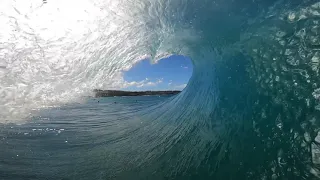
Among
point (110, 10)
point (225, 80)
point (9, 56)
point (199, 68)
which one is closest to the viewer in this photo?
point (225, 80)

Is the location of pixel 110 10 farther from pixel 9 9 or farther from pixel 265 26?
pixel 265 26

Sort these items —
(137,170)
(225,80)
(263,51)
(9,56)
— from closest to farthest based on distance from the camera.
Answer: (137,170)
(263,51)
(225,80)
(9,56)

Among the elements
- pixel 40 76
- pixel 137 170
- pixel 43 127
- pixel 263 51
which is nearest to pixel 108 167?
pixel 137 170

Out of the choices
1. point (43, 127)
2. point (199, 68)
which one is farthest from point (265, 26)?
point (43, 127)

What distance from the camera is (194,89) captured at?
10094 mm

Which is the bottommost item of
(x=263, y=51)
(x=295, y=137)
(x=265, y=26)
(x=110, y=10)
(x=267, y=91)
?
(x=295, y=137)

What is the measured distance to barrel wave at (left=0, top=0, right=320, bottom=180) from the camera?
4172mm

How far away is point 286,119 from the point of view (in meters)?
4.14

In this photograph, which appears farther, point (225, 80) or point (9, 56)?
point (9, 56)

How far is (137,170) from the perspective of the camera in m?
4.50

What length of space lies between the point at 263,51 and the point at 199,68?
4.57m

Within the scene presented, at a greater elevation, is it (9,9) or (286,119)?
(9,9)

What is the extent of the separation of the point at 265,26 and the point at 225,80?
172cm

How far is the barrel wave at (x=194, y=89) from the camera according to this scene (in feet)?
13.7
